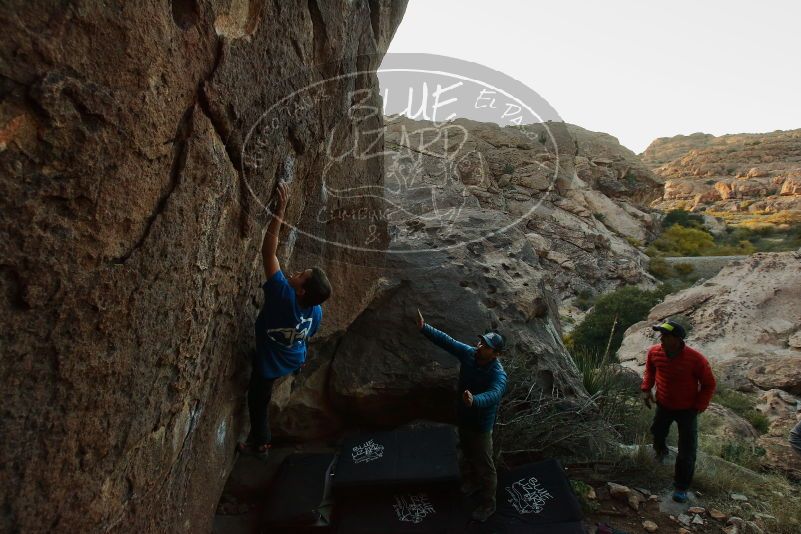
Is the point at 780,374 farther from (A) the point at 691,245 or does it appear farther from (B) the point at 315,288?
(A) the point at 691,245

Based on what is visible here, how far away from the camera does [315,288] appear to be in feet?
9.22

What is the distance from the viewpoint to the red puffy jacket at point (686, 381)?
12.2 ft

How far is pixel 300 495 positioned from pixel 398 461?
2.26ft

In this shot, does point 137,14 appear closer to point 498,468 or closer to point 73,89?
point 73,89

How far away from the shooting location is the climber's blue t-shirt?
2.82 meters

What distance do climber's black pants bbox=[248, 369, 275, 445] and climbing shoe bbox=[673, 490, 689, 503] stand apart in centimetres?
315

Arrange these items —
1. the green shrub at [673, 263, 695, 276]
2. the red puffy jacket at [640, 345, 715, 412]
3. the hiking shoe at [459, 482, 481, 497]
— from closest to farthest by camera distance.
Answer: the hiking shoe at [459, 482, 481, 497]
the red puffy jacket at [640, 345, 715, 412]
the green shrub at [673, 263, 695, 276]

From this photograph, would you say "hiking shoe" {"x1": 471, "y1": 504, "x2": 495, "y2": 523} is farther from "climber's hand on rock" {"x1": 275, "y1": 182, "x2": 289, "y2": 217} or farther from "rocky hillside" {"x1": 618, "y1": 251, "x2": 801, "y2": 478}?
"rocky hillside" {"x1": 618, "y1": 251, "x2": 801, "y2": 478}

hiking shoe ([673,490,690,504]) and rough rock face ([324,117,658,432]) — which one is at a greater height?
rough rock face ([324,117,658,432])

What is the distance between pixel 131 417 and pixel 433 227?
14.5ft

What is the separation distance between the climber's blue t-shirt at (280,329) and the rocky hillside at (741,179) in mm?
42798

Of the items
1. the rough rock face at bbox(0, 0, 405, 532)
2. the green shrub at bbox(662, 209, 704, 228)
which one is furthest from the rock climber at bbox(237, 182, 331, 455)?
the green shrub at bbox(662, 209, 704, 228)

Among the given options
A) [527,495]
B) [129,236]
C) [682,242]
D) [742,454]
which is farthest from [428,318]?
[682,242]

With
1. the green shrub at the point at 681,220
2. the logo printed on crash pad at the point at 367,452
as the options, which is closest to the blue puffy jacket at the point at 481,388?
the logo printed on crash pad at the point at 367,452
